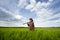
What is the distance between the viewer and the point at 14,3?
3479 mm

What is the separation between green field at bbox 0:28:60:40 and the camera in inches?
134

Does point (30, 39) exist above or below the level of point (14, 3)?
below

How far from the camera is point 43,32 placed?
11.2 feet

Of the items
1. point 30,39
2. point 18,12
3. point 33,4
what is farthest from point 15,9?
point 30,39

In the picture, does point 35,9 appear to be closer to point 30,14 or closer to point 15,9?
point 30,14

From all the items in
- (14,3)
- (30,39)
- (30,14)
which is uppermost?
(14,3)

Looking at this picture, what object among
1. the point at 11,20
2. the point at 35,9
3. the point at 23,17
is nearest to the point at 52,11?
the point at 35,9

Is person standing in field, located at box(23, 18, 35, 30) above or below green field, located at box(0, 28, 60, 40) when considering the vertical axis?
above

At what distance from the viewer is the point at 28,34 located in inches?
135

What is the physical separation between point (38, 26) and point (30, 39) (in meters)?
0.27

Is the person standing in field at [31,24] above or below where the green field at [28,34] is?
above

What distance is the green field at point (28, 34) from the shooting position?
11.1 feet

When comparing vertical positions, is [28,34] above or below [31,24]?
below

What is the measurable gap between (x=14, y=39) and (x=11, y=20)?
34 cm
